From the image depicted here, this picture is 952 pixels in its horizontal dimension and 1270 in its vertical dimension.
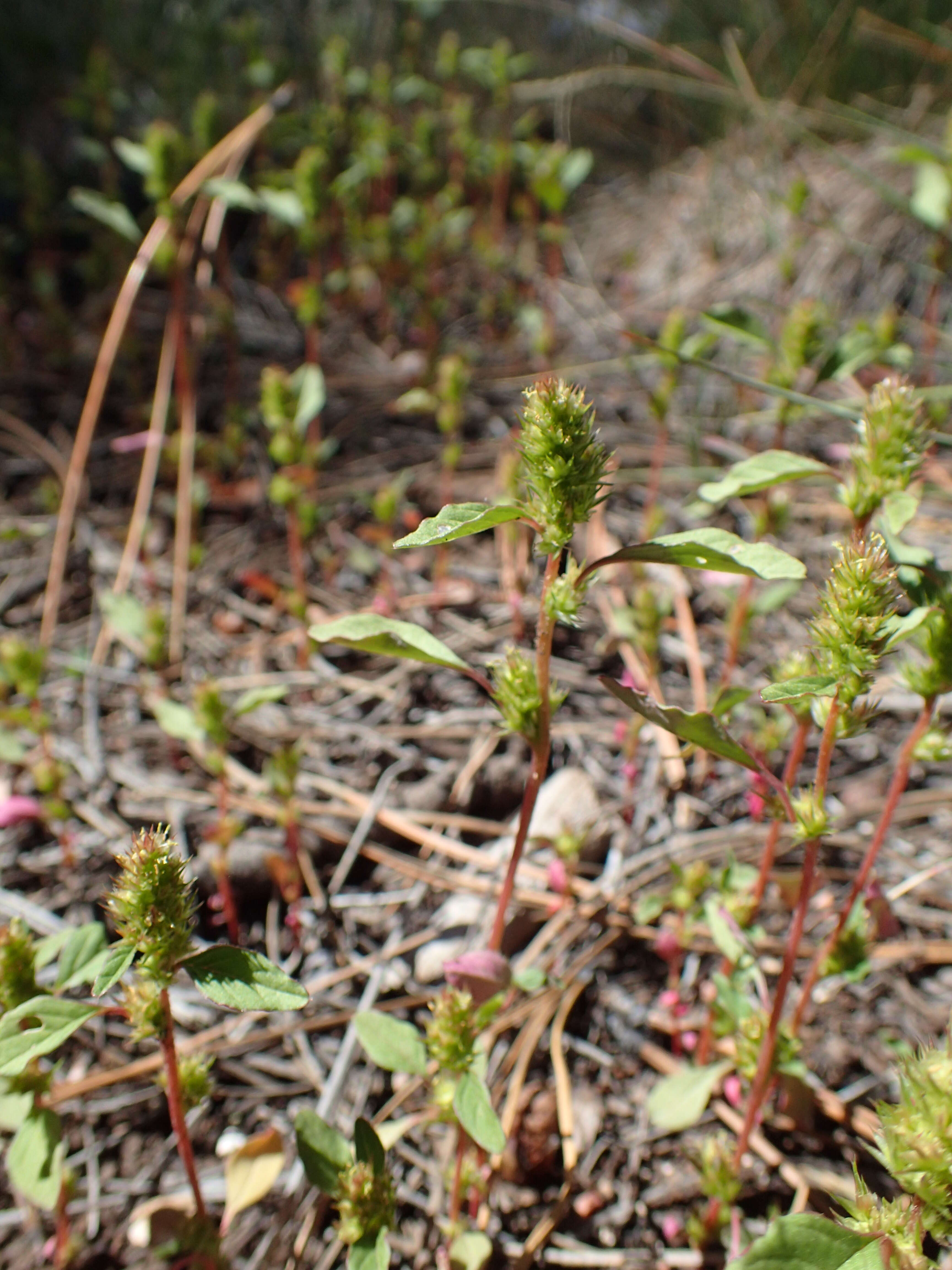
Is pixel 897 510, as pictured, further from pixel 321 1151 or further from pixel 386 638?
pixel 321 1151

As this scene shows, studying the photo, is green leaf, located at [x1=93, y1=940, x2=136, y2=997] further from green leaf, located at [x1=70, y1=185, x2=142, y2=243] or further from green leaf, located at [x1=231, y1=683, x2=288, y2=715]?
green leaf, located at [x1=70, y1=185, x2=142, y2=243]

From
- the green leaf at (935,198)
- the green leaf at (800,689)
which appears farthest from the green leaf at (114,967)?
the green leaf at (935,198)

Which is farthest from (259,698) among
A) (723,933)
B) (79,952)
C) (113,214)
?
(113,214)

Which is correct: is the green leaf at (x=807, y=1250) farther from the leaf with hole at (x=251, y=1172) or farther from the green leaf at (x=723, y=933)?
the leaf with hole at (x=251, y=1172)

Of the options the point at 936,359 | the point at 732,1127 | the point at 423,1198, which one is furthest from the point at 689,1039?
the point at 936,359

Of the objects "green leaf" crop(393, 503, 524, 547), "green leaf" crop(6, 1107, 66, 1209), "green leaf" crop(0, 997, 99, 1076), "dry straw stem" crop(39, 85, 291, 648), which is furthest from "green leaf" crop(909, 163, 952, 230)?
"green leaf" crop(6, 1107, 66, 1209)
